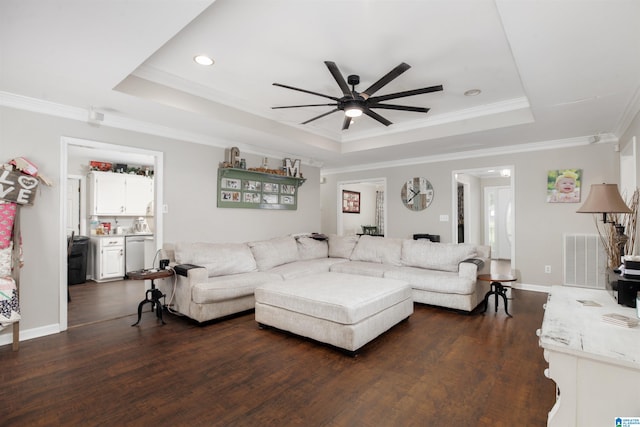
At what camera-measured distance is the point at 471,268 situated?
3.93 metres

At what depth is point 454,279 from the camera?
397 centimetres

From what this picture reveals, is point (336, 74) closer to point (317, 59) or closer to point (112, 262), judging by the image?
point (317, 59)

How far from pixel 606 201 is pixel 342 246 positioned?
3.83 meters

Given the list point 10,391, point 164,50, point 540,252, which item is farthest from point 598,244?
point 10,391

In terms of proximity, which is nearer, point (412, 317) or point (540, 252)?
point (412, 317)

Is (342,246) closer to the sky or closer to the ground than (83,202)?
closer to the ground

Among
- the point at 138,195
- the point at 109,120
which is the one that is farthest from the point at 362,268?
the point at 138,195

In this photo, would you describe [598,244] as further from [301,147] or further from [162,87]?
[162,87]

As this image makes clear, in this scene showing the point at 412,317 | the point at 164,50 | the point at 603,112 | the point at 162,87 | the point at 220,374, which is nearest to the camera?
the point at 220,374

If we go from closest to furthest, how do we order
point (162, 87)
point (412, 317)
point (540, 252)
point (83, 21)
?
point (83, 21)
point (162, 87)
point (412, 317)
point (540, 252)

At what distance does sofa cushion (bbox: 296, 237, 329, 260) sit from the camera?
5402 millimetres

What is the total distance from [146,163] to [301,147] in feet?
11.9

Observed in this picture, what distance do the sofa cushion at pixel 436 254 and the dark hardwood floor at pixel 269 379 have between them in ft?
3.49

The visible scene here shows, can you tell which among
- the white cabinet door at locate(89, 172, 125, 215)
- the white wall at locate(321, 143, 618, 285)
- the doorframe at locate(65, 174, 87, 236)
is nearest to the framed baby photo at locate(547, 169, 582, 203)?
the white wall at locate(321, 143, 618, 285)
